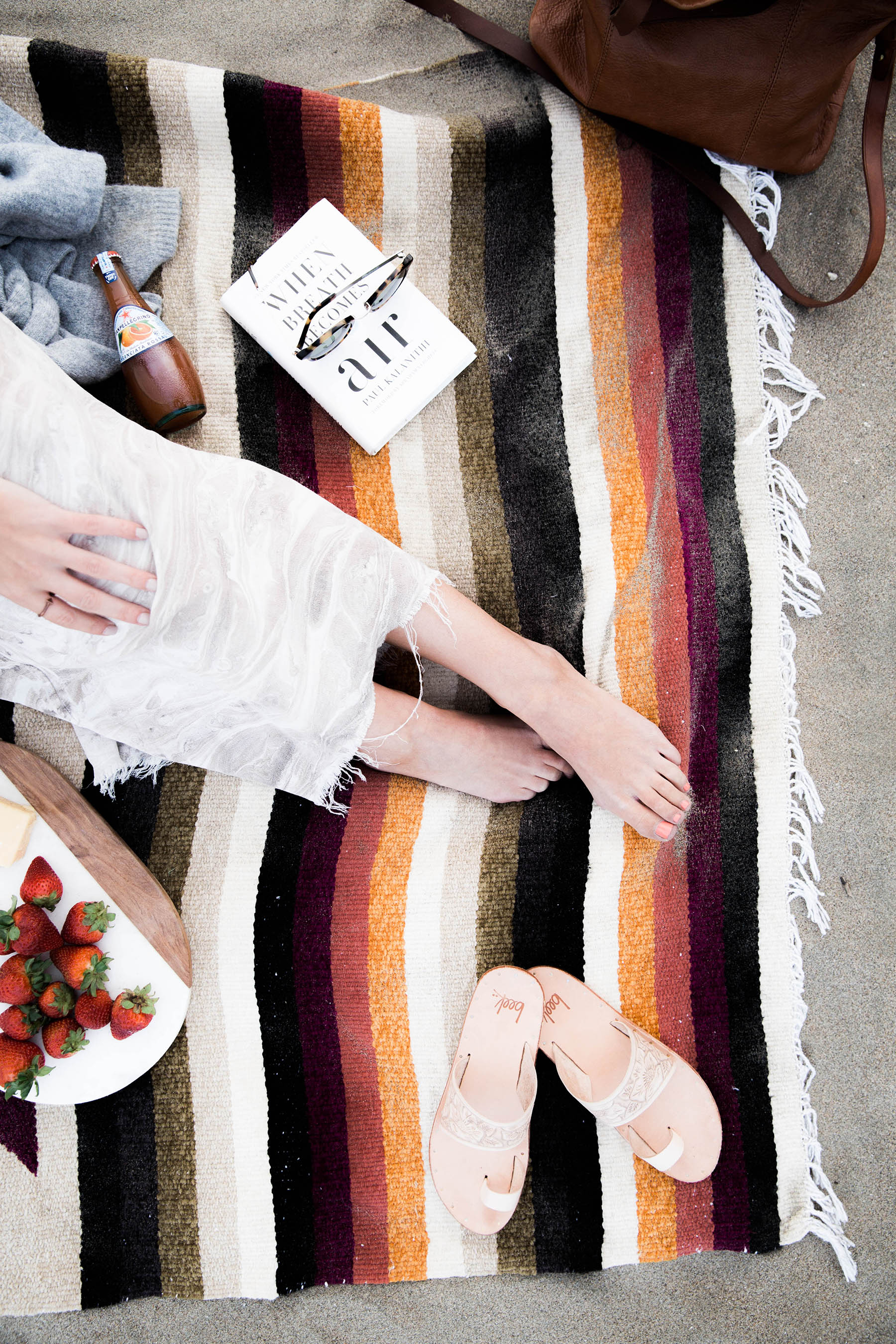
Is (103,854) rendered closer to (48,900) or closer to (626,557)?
(48,900)

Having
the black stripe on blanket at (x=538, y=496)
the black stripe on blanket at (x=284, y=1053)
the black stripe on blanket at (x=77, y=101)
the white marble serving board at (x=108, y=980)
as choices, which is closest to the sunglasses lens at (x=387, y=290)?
the black stripe on blanket at (x=538, y=496)

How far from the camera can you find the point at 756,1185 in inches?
37.4

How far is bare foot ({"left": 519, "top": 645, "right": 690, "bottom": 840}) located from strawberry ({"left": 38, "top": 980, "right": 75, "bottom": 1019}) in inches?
23.5

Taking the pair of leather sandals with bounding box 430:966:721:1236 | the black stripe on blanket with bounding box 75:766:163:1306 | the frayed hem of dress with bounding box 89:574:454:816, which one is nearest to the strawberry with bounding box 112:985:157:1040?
the black stripe on blanket with bounding box 75:766:163:1306

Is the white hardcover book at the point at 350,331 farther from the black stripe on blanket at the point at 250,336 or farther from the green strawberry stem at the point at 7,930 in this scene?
the green strawberry stem at the point at 7,930

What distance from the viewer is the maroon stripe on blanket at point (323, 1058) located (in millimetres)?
950

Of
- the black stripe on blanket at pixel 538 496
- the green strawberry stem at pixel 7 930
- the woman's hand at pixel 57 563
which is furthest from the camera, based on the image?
the black stripe on blanket at pixel 538 496

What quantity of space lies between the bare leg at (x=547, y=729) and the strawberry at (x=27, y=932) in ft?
1.32

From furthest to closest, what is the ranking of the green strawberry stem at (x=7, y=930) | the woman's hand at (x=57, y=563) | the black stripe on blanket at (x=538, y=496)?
the black stripe on blanket at (x=538, y=496)
the green strawberry stem at (x=7, y=930)
the woman's hand at (x=57, y=563)

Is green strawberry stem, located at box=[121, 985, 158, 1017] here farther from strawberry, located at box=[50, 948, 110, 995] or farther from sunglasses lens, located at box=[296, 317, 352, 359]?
sunglasses lens, located at box=[296, 317, 352, 359]

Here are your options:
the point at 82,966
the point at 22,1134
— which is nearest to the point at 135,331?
the point at 82,966

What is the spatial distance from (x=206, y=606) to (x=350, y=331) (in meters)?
0.40

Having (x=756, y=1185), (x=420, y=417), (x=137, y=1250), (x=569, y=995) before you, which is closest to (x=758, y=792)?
(x=569, y=995)

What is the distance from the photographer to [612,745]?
0.93 m
